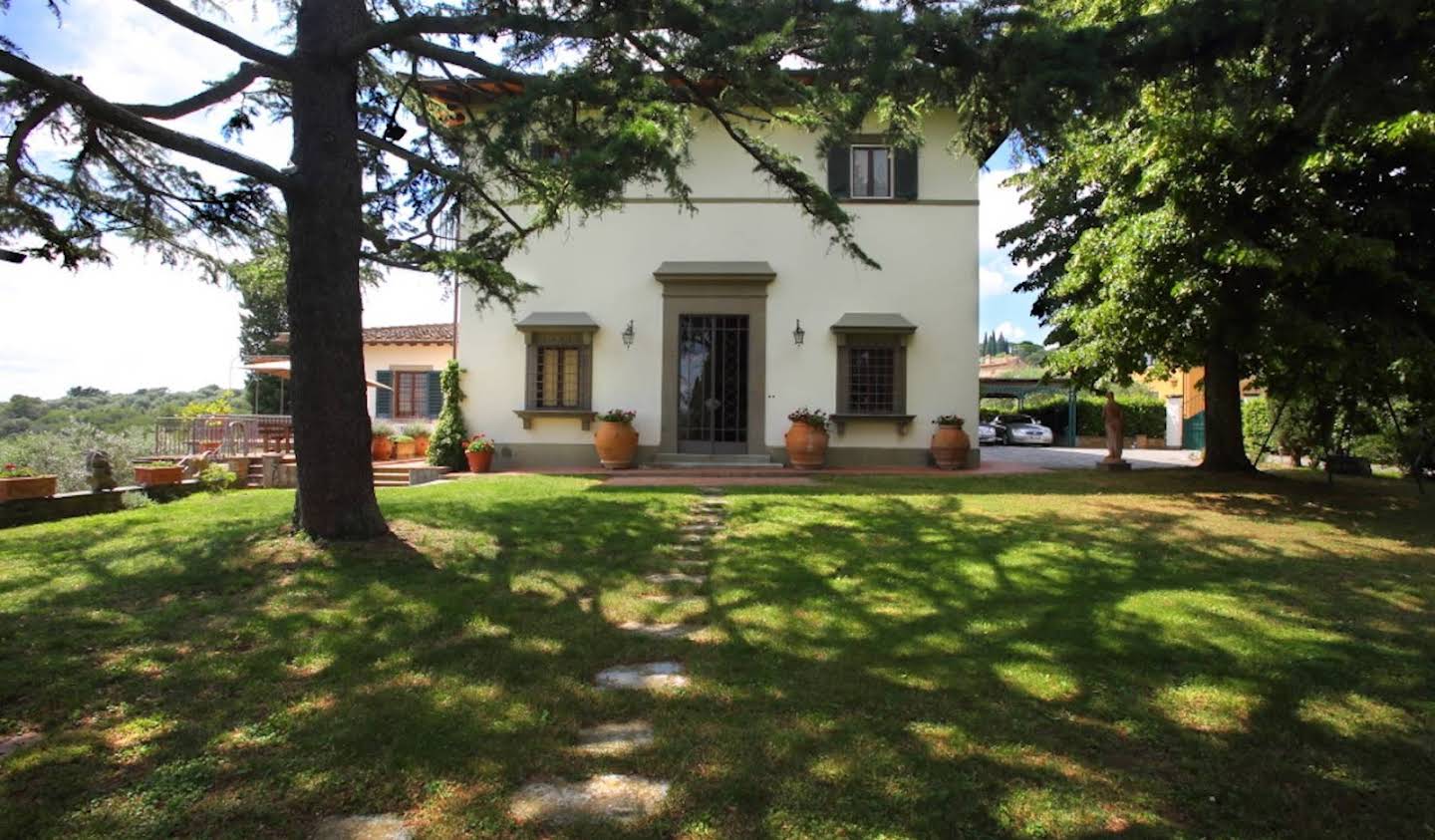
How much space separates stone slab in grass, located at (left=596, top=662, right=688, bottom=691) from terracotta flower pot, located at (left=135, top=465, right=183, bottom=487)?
9153 millimetres

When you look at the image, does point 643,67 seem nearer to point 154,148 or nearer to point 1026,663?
point 1026,663

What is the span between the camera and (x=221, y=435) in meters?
13.8

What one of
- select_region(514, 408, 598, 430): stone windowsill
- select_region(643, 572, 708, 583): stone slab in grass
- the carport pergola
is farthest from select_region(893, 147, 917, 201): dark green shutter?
the carport pergola

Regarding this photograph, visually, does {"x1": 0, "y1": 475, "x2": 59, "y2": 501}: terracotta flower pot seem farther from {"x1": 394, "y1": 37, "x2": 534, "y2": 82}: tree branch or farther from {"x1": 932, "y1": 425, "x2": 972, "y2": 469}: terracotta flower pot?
{"x1": 932, "y1": 425, "x2": 972, "y2": 469}: terracotta flower pot

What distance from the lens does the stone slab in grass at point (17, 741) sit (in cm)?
255

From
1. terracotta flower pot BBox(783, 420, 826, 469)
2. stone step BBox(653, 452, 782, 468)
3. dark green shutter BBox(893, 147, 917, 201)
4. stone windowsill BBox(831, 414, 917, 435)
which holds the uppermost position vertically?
dark green shutter BBox(893, 147, 917, 201)

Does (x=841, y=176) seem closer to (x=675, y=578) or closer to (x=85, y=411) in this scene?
(x=675, y=578)

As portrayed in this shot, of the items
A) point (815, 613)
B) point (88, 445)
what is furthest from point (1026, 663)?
point (88, 445)

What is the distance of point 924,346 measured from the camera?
42.6 feet

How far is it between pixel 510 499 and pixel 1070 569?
5969 mm

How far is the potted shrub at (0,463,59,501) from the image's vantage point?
7.66m

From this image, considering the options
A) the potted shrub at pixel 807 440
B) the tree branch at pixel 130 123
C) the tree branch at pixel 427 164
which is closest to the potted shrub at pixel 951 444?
the potted shrub at pixel 807 440

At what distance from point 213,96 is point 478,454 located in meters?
7.42

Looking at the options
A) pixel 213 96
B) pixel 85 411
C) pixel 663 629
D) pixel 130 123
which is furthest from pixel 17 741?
pixel 85 411
